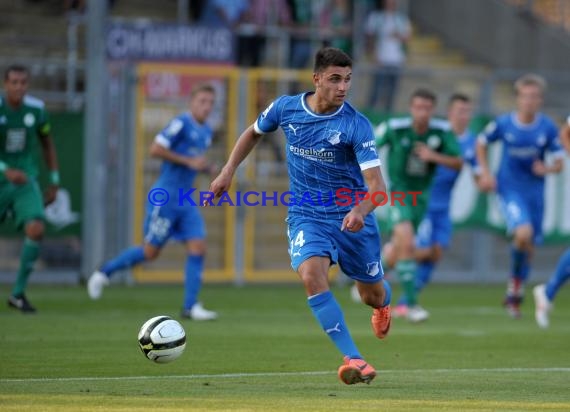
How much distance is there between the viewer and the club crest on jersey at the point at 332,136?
30.5ft

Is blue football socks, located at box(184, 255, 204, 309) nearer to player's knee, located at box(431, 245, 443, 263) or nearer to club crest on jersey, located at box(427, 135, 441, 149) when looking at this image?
club crest on jersey, located at box(427, 135, 441, 149)

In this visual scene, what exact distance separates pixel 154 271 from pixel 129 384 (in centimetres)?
1103

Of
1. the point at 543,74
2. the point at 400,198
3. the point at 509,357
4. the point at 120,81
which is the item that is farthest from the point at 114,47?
the point at 509,357

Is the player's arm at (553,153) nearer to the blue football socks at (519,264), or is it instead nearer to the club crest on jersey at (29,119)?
the blue football socks at (519,264)

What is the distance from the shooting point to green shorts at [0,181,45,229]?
1466cm

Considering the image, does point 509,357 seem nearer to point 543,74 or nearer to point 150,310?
point 150,310

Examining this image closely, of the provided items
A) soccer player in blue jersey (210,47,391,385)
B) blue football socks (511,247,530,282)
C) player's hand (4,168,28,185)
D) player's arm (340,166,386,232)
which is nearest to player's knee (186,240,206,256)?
player's hand (4,168,28,185)

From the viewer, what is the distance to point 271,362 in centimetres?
1062

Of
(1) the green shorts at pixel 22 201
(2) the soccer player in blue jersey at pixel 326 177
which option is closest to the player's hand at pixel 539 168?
(1) the green shorts at pixel 22 201

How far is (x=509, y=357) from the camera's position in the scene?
11211 mm

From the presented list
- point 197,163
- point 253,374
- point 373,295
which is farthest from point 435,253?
point 253,374

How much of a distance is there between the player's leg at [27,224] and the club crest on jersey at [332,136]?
6.20 m

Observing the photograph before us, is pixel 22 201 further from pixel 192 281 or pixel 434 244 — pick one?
pixel 434 244

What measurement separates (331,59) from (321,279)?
154 centimetres
